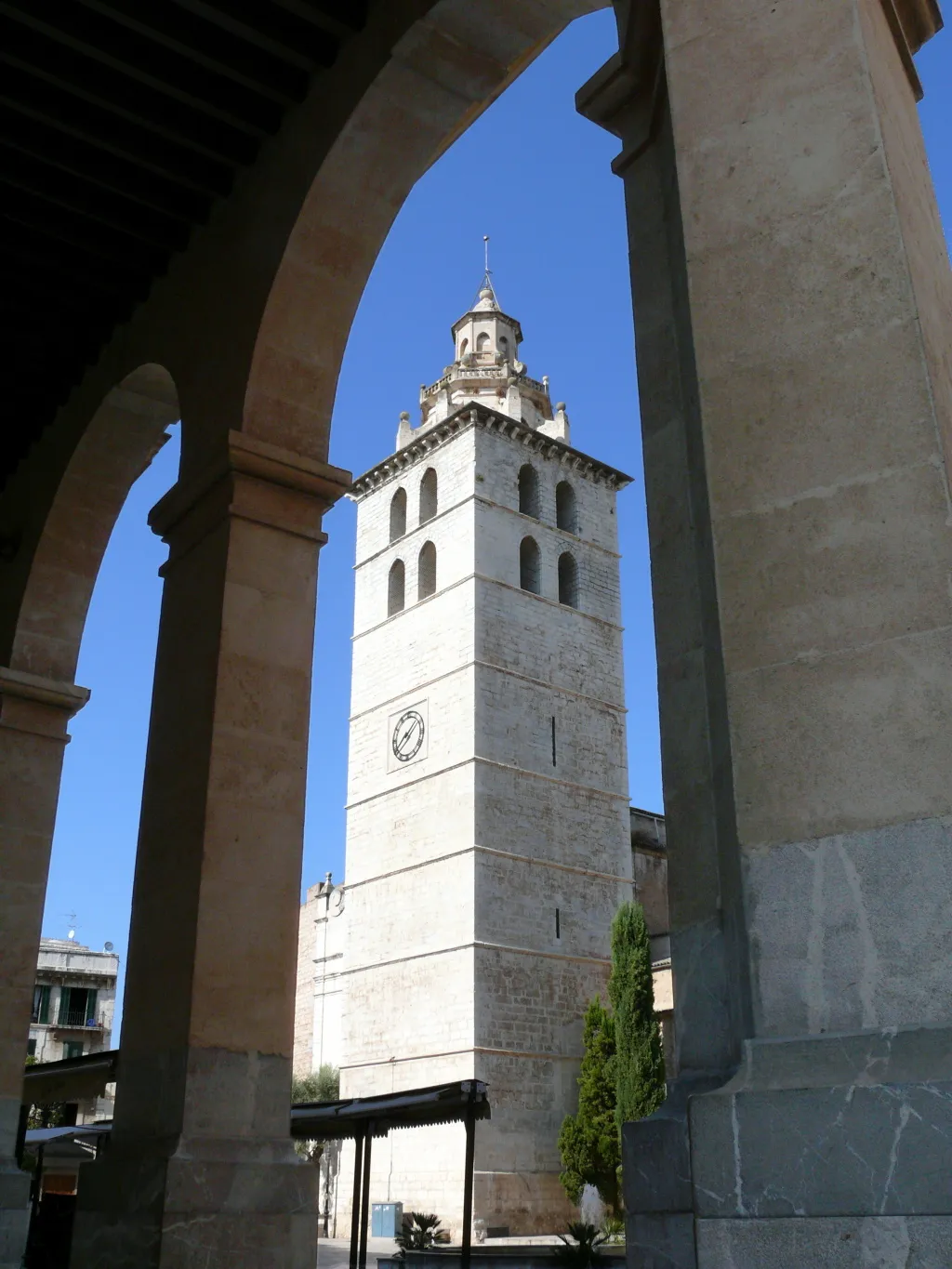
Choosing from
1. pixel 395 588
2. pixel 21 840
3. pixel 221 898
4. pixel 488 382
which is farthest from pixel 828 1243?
pixel 488 382

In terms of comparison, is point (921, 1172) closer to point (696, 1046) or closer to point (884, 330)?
point (696, 1046)

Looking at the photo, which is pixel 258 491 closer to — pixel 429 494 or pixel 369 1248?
pixel 369 1248

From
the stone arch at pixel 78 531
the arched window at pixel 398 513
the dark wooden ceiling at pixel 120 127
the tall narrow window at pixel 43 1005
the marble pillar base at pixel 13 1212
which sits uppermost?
the arched window at pixel 398 513

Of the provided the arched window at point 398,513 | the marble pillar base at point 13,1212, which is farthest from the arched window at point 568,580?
the marble pillar base at point 13,1212

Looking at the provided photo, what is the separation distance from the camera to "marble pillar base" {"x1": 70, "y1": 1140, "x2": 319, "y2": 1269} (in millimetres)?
3750

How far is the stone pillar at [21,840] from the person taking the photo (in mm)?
6320

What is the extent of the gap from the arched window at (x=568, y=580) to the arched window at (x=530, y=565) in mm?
1048

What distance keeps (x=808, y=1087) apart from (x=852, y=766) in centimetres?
50

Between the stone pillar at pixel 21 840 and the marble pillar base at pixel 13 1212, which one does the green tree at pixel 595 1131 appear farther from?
the marble pillar base at pixel 13 1212

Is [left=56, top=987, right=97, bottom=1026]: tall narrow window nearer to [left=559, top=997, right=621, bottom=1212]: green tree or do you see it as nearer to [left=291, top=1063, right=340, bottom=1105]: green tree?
[left=291, top=1063, right=340, bottom=1105]: green tree

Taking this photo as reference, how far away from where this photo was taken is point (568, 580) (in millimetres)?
32250

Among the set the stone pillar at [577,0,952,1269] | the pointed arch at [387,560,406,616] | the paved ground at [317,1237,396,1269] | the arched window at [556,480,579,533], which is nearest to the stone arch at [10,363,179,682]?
the stone pillar at [577,0,952,1269]

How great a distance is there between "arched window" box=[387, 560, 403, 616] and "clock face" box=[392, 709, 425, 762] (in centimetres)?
334

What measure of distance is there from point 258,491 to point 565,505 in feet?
94.0
